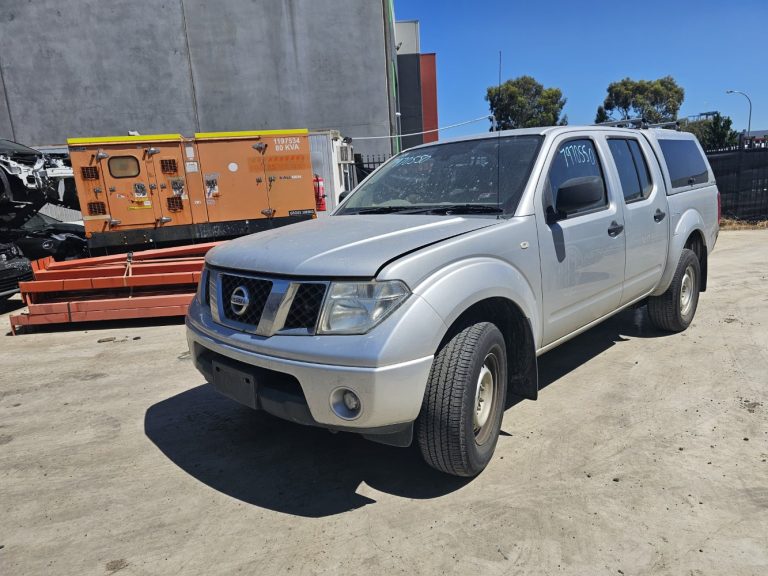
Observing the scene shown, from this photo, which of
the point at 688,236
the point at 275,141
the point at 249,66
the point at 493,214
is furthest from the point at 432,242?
the point at 249,66

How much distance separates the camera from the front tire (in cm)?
251

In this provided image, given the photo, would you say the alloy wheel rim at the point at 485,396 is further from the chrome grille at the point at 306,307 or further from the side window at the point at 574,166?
the side window at the point at 574,166

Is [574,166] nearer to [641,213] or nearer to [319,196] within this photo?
[641,213]

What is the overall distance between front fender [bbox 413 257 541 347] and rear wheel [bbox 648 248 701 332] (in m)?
2.49

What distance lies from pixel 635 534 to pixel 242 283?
2.21m

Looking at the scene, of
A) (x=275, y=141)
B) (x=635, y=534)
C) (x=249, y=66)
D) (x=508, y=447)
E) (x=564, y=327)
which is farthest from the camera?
→ (x=249, y=66)

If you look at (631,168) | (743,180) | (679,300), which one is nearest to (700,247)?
(679,300)

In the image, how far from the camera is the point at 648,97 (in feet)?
178

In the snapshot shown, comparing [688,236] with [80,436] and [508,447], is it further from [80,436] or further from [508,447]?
[80,436]

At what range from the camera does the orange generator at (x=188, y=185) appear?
9.44m

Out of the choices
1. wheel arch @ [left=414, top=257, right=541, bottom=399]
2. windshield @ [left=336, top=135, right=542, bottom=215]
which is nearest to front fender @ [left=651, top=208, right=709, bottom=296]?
windshield @ [left=336, top=135, right=542, bottom=215]

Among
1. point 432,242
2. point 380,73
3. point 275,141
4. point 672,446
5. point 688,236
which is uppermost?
point 380,73

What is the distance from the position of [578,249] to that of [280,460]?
230 cm

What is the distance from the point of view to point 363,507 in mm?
2680
